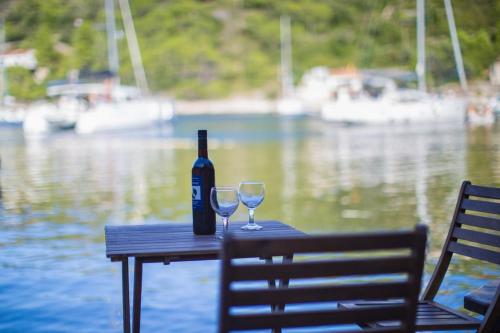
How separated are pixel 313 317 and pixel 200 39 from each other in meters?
70.6

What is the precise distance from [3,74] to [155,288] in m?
56.8

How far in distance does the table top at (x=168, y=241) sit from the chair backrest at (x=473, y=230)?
0.53 meters

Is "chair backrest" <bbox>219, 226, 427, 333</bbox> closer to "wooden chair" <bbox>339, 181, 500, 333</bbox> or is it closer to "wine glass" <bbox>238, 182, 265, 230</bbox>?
"wooden chair" <bbox>339, 181, 500, 333</bbox>

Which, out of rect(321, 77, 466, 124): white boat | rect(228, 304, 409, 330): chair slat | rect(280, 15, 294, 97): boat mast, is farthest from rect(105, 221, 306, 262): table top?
rect(280, 15, 294, 97): boat mast

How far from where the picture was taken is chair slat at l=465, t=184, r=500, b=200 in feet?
8.86

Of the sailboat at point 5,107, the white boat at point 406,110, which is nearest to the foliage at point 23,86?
the sailboat at point 5,107

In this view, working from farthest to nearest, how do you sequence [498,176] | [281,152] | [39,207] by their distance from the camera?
[281,152]
[498,176]
[39,207]

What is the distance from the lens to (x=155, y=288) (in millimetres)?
5246

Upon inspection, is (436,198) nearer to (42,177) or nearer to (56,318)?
(56,318)

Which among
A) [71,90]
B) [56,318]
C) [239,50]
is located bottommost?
[56,318]

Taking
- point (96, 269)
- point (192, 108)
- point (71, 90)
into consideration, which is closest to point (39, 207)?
point (96, 269)

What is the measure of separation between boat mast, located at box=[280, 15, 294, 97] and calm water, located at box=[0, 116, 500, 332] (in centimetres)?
4407

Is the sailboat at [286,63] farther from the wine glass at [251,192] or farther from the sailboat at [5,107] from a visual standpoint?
the wine glass at [251,192]

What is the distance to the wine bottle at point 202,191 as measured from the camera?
9.10 ft
